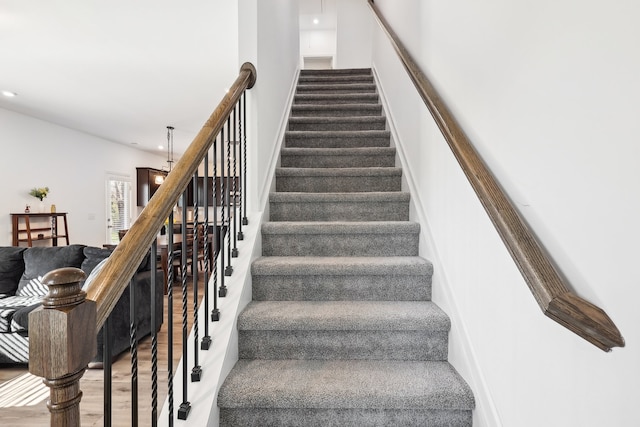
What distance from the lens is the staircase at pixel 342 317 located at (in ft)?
4.18

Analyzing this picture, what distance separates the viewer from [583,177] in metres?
0.78

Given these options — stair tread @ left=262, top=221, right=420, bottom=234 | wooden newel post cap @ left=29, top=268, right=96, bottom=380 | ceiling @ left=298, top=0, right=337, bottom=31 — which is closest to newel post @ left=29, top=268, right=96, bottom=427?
wooden newel post cap @ left=29, top=268, right=96, bottom=380

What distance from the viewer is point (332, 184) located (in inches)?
98.6

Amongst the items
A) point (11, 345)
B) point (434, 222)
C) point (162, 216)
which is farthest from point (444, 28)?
point (11, 345)

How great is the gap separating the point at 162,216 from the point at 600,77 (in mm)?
1110

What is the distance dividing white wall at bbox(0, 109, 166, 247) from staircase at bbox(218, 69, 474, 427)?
5.08 metres

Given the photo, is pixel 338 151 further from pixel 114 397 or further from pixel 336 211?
pixel 114 397

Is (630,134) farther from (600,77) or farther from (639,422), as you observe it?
(639,422)

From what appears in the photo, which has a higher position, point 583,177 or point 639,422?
point 583,177

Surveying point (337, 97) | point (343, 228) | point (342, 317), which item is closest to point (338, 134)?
point (337, 97)

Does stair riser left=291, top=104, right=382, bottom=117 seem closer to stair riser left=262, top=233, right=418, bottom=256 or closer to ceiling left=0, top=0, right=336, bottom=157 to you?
ceiling left=0, top=0, right=336, bottom=157

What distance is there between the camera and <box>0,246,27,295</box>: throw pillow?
3.44 meters

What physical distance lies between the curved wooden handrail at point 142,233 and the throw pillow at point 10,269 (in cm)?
342

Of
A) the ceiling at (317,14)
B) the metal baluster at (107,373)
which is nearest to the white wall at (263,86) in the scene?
the metal baluster at (107,373)
